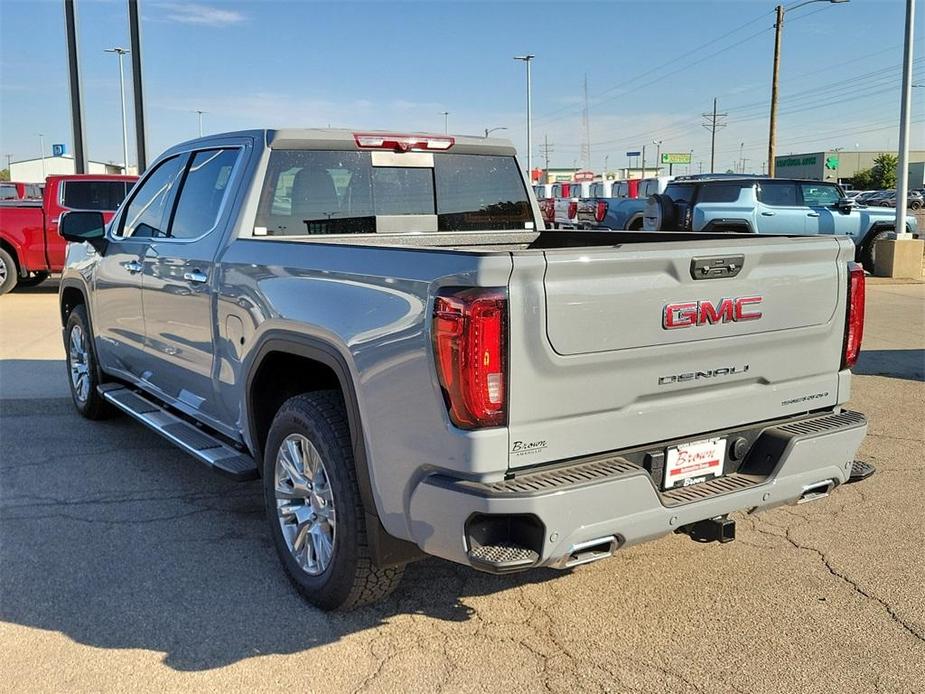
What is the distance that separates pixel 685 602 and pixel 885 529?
1.47m

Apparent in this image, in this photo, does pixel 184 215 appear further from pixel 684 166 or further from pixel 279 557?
pixel 684 166

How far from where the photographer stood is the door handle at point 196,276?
14.3 ft

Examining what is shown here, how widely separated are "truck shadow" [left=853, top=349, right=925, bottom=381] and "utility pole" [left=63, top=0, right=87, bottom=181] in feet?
52.7

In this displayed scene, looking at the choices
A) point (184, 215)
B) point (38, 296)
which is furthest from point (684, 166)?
point (184, 215)

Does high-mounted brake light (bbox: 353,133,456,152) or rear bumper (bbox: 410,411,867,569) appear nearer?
rear bumper (bbox: 410,411,867,569)

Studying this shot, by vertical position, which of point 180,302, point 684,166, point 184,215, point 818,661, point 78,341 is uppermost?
point 684,166

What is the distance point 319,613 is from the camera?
11.8 feet

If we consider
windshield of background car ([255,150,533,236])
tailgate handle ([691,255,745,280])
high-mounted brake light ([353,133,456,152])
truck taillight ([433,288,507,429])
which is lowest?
truck taillight ([433,288,507,429])

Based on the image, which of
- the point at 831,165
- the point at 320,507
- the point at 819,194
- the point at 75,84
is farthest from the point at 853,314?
the point at 831,165

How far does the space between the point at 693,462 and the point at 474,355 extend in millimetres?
1068

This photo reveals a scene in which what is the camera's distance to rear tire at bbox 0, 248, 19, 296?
14.0 m

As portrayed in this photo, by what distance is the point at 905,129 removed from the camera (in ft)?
54.4

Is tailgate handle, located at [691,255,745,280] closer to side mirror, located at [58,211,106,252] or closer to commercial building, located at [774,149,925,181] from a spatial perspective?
side mirror, located at [58,211,106,252]

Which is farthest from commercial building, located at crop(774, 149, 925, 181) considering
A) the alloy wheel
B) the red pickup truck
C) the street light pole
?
the alloy wheel
